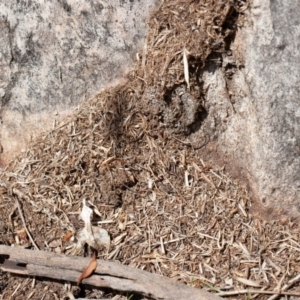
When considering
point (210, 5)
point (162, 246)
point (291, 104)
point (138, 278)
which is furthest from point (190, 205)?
point (210, 5)

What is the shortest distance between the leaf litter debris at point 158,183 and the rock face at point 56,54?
0.44 ft

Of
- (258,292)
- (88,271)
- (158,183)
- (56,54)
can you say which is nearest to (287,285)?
(258,292)

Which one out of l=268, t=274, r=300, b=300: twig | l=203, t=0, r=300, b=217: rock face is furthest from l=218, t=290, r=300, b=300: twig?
l=203, t=0, r=300, b=217: rock face

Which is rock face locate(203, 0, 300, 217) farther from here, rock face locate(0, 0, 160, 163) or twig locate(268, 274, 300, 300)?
rock face locate(0, 0, 160, 163)

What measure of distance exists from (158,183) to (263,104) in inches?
28.0

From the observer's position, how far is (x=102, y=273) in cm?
258

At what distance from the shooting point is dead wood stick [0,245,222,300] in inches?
96.3

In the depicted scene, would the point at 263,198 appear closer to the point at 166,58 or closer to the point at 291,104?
the point at 291,104

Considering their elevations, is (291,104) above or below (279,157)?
above

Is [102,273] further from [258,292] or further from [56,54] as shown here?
[56,54]

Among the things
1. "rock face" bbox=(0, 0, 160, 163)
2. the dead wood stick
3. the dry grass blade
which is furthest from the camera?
"rock face" bbox=(0, 0, 160, 163)

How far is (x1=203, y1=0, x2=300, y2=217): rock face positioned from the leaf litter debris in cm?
10

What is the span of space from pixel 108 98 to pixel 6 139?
0.76 m

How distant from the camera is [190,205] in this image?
9.19 feet
